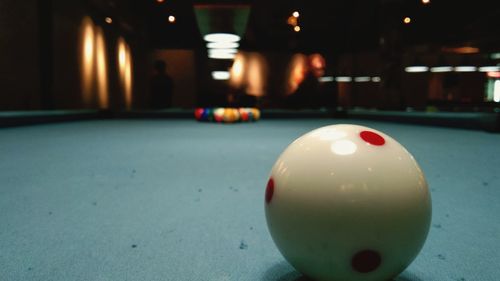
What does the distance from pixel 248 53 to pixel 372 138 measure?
15.5 meters

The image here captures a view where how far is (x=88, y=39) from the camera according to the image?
10805 millimetres

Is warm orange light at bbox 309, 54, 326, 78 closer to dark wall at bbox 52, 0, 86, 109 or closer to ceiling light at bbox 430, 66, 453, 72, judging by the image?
ceiling light at bbox 430, 66, 453, 72

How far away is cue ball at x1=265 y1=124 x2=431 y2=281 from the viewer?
3.59 ft

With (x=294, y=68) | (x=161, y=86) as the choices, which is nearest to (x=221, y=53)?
(x=161, y=86)

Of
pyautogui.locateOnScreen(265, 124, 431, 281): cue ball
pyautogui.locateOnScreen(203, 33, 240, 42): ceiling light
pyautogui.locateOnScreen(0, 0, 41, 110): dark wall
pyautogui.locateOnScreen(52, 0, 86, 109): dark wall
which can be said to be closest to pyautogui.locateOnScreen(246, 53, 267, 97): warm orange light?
pyautogui.locateOnScreen(52, 0, 86, 109): dark wall

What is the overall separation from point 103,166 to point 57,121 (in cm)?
546

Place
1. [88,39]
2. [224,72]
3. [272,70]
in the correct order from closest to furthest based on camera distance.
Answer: [224,72] → [88,39] → [272,70]

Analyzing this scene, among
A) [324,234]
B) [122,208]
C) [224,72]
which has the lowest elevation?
[122,208]

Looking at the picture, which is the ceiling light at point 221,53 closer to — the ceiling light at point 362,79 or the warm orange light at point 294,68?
the warm orange light at point 294,68

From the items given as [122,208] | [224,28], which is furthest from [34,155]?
[224,28]

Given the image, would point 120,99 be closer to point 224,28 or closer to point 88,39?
point 88,39

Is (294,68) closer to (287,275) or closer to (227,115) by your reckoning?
(227,115)

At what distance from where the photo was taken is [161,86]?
37.3ft

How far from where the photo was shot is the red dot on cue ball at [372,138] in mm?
1241
